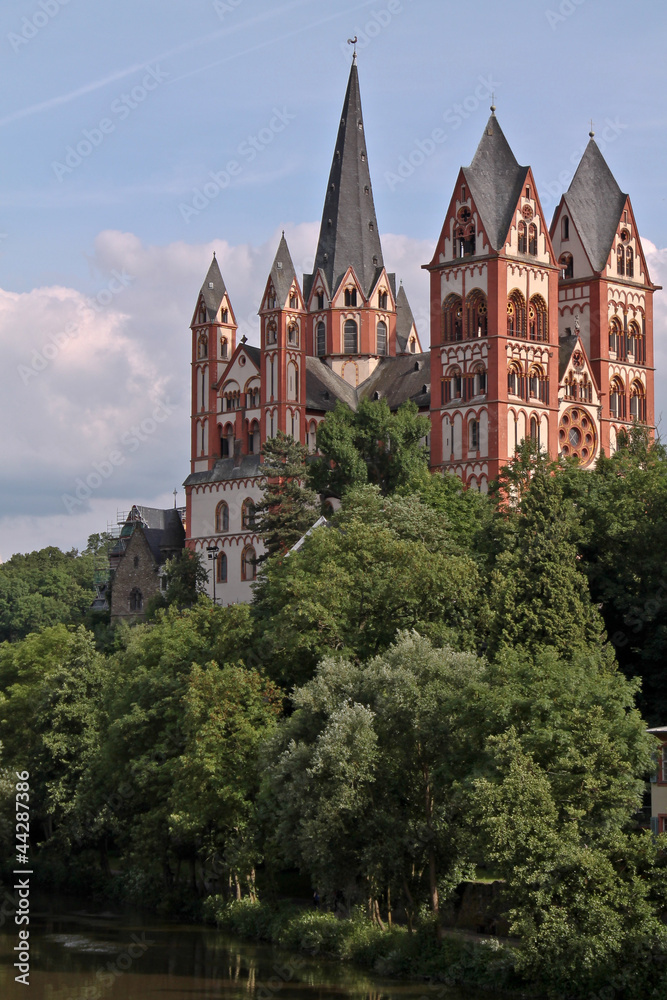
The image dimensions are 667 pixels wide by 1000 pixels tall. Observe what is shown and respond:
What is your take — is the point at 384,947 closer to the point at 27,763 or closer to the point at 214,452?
the point at 27,763

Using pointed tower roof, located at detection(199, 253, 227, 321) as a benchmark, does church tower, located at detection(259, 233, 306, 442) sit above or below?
below

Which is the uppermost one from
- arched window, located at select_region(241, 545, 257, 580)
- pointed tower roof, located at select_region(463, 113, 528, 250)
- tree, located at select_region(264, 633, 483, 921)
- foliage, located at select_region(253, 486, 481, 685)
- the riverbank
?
pointed tower roof, located at select_region(463, 113, 528, 250)

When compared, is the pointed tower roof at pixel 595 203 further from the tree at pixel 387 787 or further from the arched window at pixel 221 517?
the tree at pixel 387 787

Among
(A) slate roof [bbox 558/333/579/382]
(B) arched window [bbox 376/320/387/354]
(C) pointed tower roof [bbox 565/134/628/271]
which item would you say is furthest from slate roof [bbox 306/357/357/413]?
(C) pointed tower roof [bbox 565/134/628/271]

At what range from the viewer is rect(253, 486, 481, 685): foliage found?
2160 inches

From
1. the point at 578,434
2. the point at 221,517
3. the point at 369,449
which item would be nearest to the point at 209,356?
the point at 221,517

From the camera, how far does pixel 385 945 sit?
43.5 meters

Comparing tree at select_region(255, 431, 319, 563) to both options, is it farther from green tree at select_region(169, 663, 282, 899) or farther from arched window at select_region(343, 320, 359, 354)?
green tree at select_region(169, 663, 282, 899)

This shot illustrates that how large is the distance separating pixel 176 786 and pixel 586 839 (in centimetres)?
1673

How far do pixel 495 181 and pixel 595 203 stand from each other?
32.6ft

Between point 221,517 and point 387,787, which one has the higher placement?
point 221,517

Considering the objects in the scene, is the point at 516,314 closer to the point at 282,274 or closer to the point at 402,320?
the point at 282,274

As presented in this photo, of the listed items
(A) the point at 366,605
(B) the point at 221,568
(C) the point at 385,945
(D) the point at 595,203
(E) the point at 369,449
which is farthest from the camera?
(B) the point at 221,568

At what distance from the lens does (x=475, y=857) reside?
4050 centimetres
